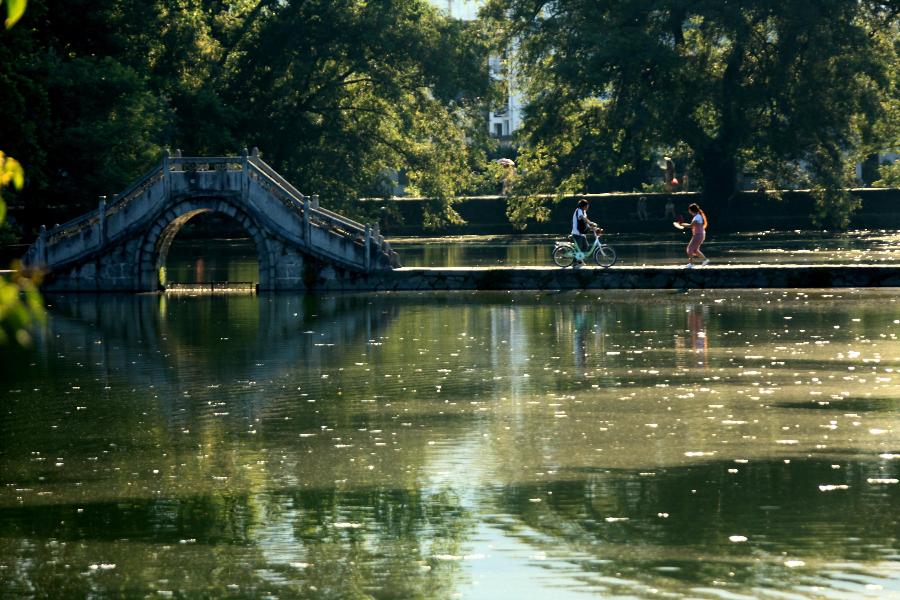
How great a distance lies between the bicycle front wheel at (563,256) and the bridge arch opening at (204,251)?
26.2ft

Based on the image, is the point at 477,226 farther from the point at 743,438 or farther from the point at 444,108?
the point at 743,438

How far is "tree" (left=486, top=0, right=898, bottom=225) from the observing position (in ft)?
224

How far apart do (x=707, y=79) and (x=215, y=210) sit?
31.5m

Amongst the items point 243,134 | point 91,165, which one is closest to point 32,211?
point 91,165

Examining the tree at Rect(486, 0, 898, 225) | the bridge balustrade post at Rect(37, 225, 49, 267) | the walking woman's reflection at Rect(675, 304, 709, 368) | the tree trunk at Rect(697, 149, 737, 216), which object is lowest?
the walking woman's reflection at Rect(675, 304, 709, 368)

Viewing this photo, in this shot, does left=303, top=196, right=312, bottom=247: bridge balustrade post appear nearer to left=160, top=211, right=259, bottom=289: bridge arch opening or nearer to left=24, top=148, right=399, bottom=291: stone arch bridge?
left=24, top=148, right=399, bottom=291: stone arch bridge

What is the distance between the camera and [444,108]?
7962 centimetres

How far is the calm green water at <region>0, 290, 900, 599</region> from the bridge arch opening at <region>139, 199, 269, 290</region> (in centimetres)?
1493

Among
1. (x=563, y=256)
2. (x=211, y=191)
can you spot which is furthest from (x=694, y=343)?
(x=211, y=191)

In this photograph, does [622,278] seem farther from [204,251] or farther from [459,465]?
[204,251]

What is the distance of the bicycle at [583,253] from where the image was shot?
147 feet

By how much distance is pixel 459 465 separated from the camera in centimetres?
1648

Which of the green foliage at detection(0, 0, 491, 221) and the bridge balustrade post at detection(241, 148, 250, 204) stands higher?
the green foliage at detection(0, 0, 491, 221)

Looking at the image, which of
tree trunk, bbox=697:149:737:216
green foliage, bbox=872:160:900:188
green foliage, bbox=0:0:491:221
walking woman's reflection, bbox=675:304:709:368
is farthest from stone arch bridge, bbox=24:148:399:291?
green foliage, bbox=872:160:900:188
